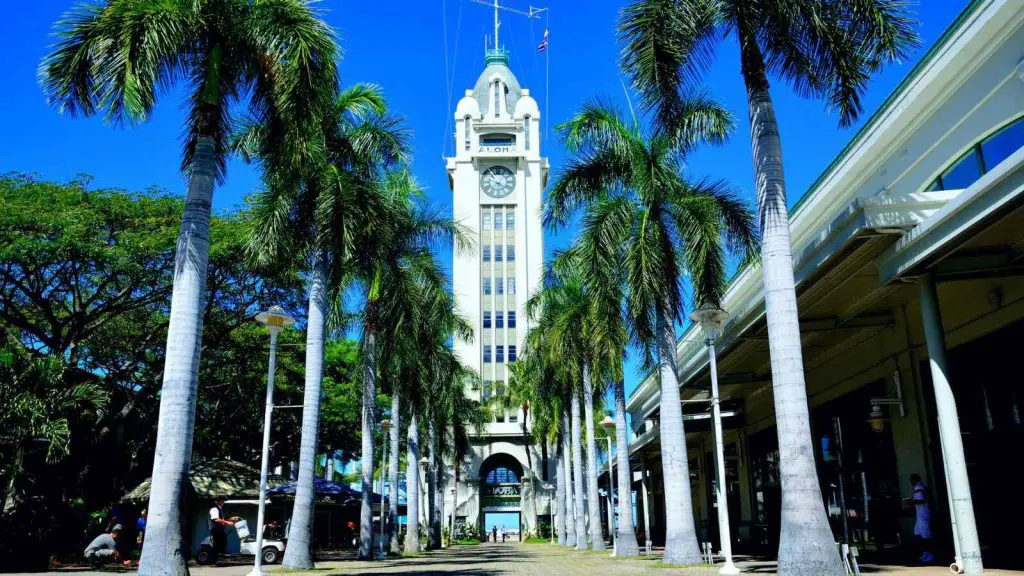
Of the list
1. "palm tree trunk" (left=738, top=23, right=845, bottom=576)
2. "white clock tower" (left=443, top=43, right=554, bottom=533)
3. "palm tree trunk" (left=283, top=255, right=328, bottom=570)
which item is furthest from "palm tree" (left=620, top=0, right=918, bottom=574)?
"white clock tower" (left=443, top=43, right=554, bottom=533)

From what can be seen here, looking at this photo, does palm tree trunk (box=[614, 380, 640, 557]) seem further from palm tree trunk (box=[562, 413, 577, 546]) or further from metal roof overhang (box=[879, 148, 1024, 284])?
metal roof overhang (box=[879, 148, 1024, 284])

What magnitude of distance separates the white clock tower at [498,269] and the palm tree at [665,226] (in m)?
48.4

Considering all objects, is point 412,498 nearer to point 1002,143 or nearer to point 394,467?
point 394,467

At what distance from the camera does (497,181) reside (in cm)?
8131

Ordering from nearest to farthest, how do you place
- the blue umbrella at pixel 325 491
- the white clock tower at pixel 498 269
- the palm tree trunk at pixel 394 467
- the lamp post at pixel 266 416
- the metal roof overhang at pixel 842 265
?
the metal roof overhang at pixel 842 265 < the lamp post at pixel 266 416 < the blue umbrella at pixel 325 491 < the palm tree trunk at pixel 394 467 < the white clock tower at pixel 498 269

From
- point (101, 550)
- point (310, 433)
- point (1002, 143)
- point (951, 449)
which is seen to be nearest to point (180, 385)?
point (310, 433)

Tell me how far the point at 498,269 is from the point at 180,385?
66.8 metres

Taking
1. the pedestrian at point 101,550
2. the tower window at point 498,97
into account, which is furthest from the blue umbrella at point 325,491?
the tower window at point 498,97

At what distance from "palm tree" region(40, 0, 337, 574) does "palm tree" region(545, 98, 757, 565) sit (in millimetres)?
8212

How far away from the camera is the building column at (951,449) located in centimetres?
1130

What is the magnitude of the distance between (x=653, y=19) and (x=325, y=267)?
35.4 ft

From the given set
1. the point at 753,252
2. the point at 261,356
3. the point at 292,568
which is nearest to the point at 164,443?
the point at 292,568

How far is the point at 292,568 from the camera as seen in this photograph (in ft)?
58.1

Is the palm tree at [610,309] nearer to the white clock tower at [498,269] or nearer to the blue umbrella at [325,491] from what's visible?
the blue umbrella at [325,491]
